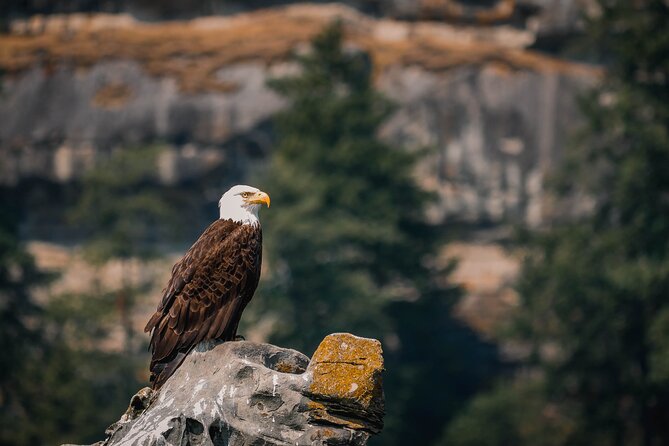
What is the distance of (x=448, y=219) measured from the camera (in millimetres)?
43562

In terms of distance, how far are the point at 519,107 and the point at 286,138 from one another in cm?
769

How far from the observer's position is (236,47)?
44.7 meters

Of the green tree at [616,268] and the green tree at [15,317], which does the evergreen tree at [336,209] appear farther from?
the green tree at [15,317]

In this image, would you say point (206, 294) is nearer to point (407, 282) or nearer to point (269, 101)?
point (407, 282)

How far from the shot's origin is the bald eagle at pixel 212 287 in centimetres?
1216

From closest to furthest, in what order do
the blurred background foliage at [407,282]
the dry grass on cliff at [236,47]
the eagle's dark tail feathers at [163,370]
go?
1. the eagle's dark tail feathers at [163,370]
2. the blurred background foliage at [407,282]
3. the dry grass on cliff at [236,47]

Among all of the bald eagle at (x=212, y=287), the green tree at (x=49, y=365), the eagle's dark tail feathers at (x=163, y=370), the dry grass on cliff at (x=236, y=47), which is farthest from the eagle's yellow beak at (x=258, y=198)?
the dry grass on cliff at (x=236, y=47)

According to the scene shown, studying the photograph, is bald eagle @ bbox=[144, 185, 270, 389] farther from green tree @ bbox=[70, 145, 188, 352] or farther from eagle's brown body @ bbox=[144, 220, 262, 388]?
green tree @ bbox=[70, 145, 188, 352]

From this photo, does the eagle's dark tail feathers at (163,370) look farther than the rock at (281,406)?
Yes

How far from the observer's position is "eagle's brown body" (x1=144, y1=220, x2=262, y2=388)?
39.8 feet

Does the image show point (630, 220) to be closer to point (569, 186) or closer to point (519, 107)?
point (569, 186)

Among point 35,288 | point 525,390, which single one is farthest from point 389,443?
point 35,288

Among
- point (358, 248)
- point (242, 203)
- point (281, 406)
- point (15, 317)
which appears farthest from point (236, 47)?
point (281, 406)

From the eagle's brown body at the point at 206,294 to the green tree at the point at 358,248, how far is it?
23317 mm
